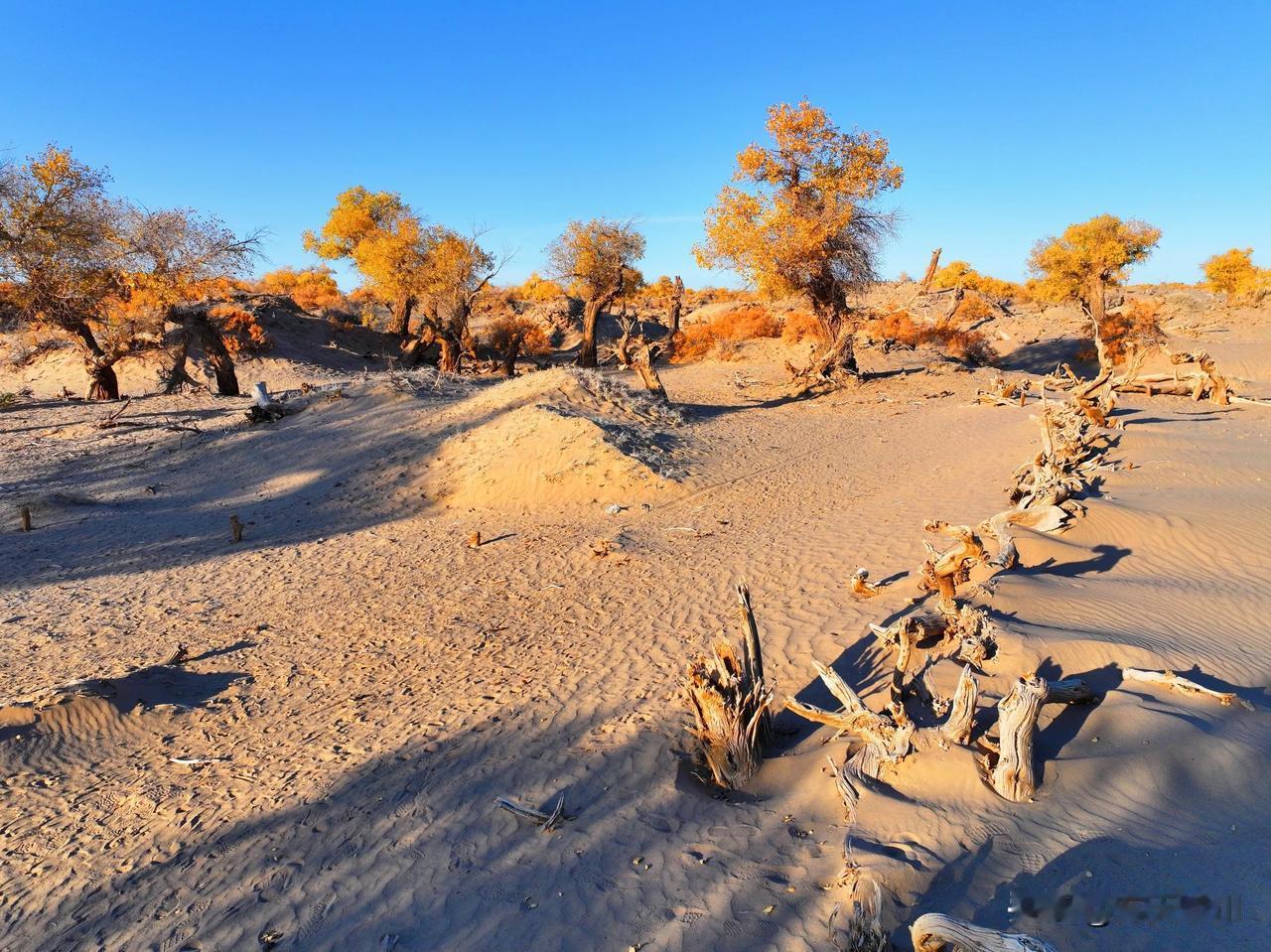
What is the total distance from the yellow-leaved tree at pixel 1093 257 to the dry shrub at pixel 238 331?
27427 mm

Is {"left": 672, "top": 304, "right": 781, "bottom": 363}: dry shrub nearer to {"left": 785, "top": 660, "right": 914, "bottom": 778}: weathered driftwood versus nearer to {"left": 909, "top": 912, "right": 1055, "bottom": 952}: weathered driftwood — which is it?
{"left": 785, "top": 660, "right": 914, "bottom": 778}: weathered driftwood

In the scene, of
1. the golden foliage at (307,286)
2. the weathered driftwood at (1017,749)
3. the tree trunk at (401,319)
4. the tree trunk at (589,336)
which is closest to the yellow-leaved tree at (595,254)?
the tree trunk at (589,336)

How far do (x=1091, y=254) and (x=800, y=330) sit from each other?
10.4 m

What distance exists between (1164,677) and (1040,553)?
3.00 metres

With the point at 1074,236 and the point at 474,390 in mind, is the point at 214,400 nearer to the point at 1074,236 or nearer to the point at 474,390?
the point at 474,390

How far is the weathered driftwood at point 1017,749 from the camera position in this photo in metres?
3.66

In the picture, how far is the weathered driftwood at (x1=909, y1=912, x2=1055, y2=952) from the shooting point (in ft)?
8.25

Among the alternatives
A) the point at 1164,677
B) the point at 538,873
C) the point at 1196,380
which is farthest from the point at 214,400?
the point at 1196,380

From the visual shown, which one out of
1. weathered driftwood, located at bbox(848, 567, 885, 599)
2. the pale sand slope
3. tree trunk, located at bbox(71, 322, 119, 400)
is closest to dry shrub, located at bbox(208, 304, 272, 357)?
tree trunk, located at bbox(71, 322, 119, 400)

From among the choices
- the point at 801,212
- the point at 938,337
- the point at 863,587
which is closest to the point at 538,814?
the point at 863,587

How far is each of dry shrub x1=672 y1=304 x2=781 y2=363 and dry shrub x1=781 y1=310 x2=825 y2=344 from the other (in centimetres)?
91

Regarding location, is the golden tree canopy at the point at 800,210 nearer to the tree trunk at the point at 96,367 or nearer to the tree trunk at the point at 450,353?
the tree trunk at the point at 450,353

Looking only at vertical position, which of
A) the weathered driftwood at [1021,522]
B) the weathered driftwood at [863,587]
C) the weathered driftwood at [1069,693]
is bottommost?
the weathered driftwood at [863,587]

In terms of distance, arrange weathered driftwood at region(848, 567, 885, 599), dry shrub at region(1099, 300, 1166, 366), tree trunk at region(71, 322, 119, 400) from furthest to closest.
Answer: dry shrub at region(1099, 300, 1166, 366), tree trunk at region(71, 322, 119, 400), weathered driftwood at region(848, 567, 885, 599)
